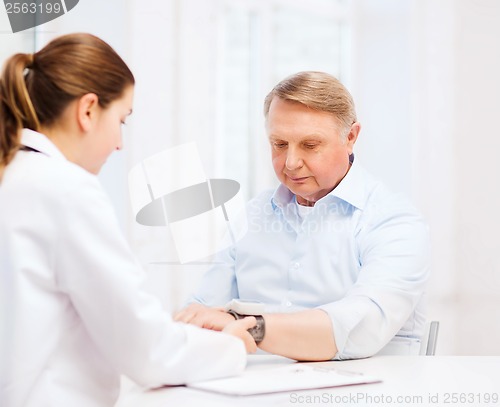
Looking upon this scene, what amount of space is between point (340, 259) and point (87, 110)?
3.00 feet

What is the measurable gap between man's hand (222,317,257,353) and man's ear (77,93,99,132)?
1.57ft

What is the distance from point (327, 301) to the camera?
186 cm

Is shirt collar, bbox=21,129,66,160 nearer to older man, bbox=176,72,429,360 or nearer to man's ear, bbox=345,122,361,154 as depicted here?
older man, bbox=176,72,429,360

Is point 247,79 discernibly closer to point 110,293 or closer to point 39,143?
point 39,143

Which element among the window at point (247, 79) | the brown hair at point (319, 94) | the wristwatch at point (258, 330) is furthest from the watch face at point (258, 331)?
the window at point (247, 79)

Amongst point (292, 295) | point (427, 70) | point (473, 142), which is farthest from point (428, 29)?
point (292, 295)

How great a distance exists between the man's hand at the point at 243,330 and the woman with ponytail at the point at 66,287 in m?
0.18

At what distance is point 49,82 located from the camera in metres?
1.18

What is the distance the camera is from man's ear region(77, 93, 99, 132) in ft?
3.89

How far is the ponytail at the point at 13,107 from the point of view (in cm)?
116

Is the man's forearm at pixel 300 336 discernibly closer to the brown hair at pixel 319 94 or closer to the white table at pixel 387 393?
the white table at pixel 387 393
